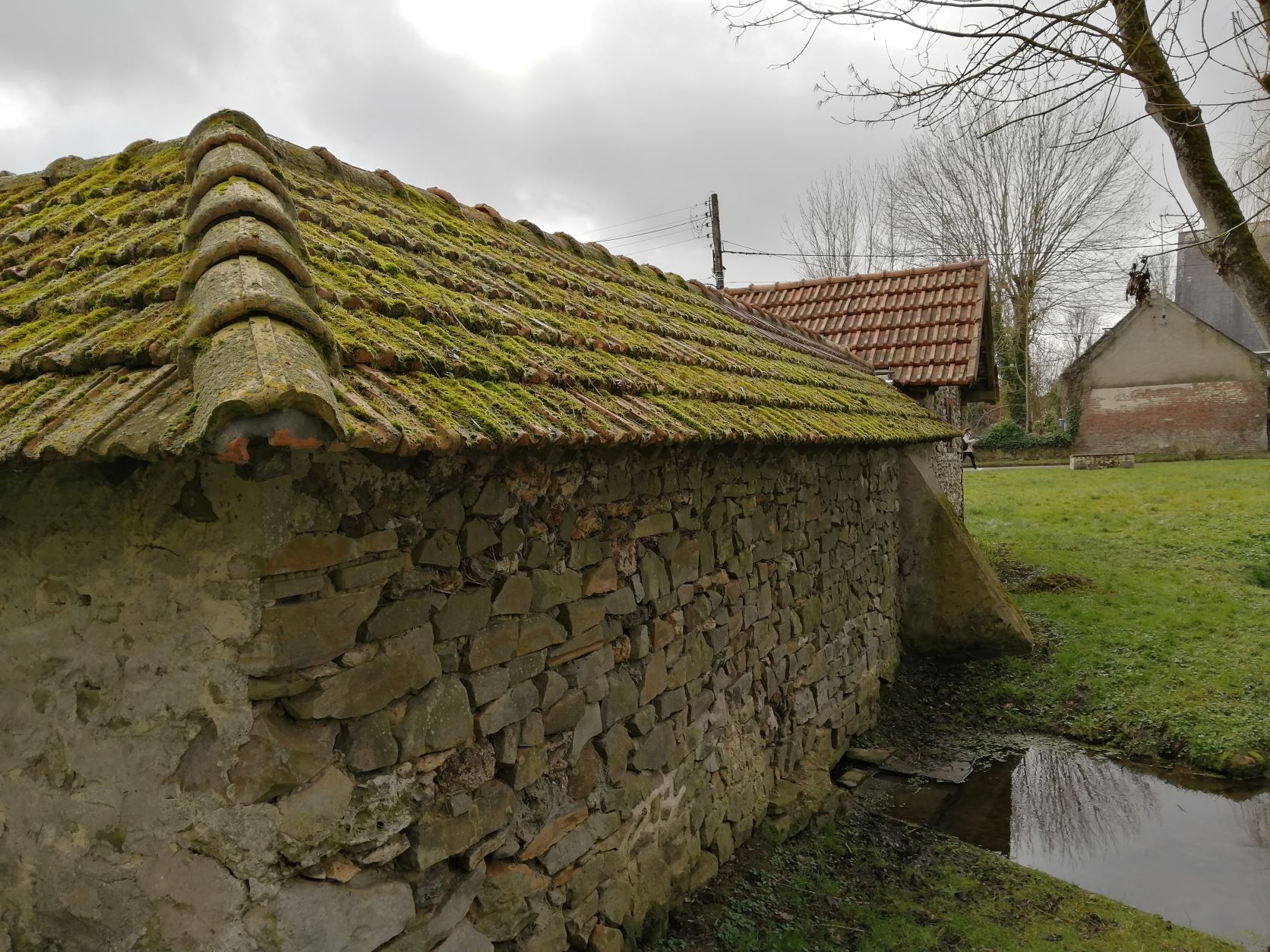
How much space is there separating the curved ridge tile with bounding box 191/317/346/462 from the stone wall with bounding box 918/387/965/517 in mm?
8946

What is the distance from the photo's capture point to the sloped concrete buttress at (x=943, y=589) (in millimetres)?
8578

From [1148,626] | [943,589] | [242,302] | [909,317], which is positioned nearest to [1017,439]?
[909,317]

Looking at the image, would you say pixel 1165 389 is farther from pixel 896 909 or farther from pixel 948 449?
pixel 896 909

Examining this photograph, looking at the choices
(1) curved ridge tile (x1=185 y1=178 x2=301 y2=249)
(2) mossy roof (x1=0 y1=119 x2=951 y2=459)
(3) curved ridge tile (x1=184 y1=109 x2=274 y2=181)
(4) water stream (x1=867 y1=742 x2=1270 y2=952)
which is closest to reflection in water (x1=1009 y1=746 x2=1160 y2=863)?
(4) water stream (x1=867 y1=742 x2=1270 y2=952)

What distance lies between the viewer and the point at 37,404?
2146mm

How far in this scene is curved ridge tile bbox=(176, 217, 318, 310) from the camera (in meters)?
2.27

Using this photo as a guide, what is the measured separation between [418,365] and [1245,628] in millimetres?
9975

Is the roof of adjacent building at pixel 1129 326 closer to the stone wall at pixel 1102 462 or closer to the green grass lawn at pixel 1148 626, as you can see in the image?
the stone wall at pixel 1102 462

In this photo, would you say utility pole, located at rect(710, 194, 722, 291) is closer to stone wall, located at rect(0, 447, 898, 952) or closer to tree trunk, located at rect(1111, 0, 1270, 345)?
tree trunk, located at rect(1111, 0, 1270, 345)

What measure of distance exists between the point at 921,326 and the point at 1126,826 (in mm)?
6780

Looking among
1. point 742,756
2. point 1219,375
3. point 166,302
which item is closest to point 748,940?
point 742,756

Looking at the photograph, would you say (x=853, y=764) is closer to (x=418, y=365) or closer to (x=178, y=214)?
(x=418, y=365)

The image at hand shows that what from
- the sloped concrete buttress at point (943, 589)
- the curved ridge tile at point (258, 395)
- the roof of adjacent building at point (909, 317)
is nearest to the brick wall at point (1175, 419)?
the roof of adjacent building at point (909, 317)

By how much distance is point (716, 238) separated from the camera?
2150 cm
